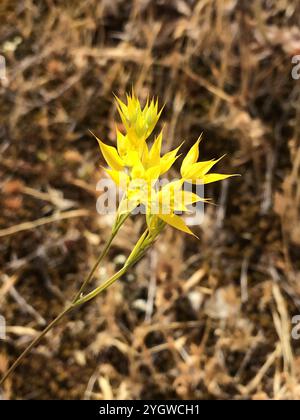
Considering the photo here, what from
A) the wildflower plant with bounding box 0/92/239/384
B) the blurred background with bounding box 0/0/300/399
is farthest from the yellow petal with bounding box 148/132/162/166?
the blurred background with bounding box 0/0/300/399

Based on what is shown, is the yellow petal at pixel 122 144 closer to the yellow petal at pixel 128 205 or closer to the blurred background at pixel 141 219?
A: the yellow petal at pixel 128 205

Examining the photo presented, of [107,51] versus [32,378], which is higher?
[107,51]

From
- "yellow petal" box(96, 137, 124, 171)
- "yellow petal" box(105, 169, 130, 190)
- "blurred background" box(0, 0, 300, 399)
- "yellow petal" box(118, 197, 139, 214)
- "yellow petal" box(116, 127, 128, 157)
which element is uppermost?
"blurred background" box(0, 0, 300, 399)

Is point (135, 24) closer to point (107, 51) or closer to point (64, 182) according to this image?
point (107, 51)

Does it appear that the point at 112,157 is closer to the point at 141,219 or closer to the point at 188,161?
the point at 188,161

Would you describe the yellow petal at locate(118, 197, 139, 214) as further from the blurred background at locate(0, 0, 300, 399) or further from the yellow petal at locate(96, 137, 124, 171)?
the blurred background at locate(0, 0, 300, 399)

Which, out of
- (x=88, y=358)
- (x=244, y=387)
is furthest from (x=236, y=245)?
(x=88, y=358)

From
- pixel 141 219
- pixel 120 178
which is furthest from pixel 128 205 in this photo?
pixel 141 219

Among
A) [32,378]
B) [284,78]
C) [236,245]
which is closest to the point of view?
[32,378]

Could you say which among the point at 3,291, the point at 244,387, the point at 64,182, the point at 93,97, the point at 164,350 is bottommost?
the point at 244,387
